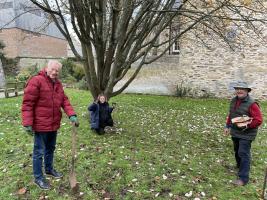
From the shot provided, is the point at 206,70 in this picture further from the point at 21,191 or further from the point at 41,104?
the point at 21,191

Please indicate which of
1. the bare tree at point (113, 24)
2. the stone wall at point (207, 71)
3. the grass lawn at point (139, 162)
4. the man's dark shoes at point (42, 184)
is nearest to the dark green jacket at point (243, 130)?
the grass lawn at point (139, 162)

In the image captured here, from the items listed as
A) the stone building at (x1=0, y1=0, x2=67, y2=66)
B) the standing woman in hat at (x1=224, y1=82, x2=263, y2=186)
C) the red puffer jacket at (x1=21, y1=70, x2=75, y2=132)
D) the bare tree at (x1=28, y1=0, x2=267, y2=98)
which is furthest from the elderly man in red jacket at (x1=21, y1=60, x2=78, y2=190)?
the stone building at (x1=0, y1=0, x2=67, y2=66)

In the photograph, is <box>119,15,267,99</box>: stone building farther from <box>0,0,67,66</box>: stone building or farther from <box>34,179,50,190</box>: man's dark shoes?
<box>0,0,67,66</box>: stone building

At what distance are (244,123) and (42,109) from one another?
3646 millimetres

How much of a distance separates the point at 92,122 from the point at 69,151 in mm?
1521

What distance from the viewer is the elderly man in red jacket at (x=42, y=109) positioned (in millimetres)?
5262

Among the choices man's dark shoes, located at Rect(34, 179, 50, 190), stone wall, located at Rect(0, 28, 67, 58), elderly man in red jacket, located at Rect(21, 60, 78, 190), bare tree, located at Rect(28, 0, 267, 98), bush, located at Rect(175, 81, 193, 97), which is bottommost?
man's dark shoes, located at Rect(34, 179, 50, 190)

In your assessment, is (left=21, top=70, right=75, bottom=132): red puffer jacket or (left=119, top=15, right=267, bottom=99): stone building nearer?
(left=21, top=70, right=75, bottom=132): red puffer jacket

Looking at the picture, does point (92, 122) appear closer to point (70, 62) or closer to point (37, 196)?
point (37, 196)

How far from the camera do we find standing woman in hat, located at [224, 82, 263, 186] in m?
6.10

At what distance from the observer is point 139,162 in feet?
22.7

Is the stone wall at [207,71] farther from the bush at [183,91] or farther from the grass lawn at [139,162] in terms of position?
the grass lawn at [139,162]

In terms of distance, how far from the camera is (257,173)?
22.9 ft

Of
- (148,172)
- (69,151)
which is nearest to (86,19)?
(69,151)
